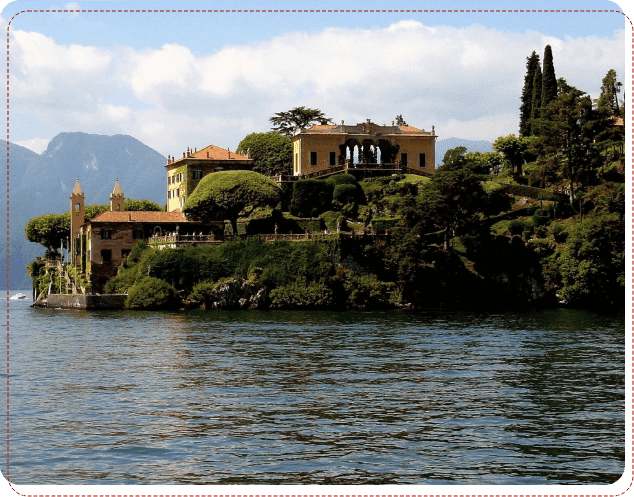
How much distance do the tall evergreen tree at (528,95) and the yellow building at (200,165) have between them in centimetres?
3749

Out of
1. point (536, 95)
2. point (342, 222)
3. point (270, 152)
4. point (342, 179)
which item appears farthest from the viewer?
point (270, 152)

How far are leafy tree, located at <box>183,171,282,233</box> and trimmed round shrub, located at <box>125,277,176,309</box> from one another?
11.4 meters

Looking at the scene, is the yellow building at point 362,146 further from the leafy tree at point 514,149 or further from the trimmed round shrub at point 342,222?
the trimmed round shrub at point 342,222

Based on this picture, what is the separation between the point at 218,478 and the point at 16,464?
560 cm

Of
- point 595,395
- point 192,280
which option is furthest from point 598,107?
point 595,395

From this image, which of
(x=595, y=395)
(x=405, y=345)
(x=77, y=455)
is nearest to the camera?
(x=77, y=455)

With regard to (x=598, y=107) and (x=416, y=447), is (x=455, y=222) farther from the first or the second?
(x=416, y=447)

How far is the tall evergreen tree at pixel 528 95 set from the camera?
11962cm

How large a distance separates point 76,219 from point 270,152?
29389 millimetres

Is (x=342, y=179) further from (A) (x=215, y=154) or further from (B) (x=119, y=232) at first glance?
(B) (x=119, y=232)

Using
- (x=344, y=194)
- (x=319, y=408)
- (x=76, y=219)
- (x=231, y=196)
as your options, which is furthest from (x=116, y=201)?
(x=319, y=408)

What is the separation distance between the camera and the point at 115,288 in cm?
9281

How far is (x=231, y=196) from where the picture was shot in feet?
311

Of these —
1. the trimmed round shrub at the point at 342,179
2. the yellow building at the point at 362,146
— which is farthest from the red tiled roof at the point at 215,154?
the trimmed round shrub at the point at 342,179
